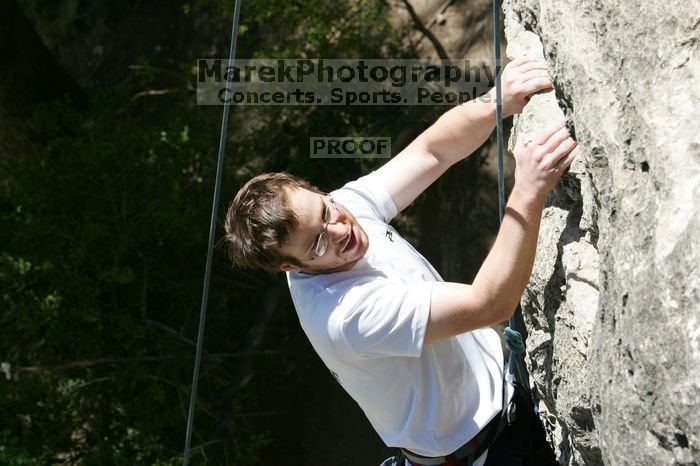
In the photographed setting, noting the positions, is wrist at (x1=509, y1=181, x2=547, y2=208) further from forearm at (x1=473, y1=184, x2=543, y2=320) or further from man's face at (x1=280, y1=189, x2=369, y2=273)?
man's face at (x1=280, y1=189, x2=369, y2=273)

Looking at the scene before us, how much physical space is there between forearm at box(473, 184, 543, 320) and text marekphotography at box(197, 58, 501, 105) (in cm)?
268

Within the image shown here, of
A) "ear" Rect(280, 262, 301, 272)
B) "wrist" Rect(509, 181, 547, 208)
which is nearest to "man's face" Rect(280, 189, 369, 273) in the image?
"ear" Rect(280, 262, 301, 272)

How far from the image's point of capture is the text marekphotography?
4078 millimetres

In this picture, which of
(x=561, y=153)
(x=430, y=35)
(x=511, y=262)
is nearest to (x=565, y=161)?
(x=561, y=153)

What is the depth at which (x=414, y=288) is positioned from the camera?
56.9 inches

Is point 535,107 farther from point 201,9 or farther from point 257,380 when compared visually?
point 201,9

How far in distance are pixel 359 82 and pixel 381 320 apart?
2.92 m

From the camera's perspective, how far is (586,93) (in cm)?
129

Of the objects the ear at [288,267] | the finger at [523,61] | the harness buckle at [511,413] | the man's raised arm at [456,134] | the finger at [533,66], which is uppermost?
the finger at [523,61]

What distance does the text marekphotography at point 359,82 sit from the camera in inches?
161

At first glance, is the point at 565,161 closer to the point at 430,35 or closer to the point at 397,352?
the point at 397,352

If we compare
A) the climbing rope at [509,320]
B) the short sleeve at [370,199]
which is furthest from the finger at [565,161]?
the short sleeve at [370,199]

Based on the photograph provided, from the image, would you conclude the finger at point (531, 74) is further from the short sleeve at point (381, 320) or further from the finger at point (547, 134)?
the short sleeve at point (381, 320)

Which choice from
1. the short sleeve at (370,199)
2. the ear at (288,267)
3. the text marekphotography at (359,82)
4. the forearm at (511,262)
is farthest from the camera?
the text marekphotography at (359,82)
